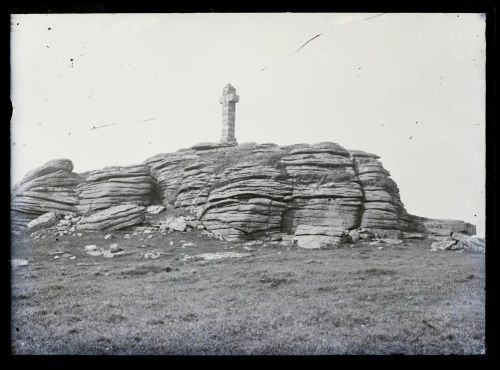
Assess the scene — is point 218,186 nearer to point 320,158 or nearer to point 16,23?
point 320,158

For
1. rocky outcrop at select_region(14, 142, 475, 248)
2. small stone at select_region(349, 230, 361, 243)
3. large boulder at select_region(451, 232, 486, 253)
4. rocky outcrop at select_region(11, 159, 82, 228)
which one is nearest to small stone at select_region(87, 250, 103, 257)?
rocky outcrop at select_region(14, 142, 475, 248)

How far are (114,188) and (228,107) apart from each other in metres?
9.17

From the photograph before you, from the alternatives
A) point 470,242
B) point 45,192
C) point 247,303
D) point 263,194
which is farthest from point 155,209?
point 470,242

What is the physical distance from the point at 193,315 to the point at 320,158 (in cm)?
1053

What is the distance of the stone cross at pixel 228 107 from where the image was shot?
55.4 ft

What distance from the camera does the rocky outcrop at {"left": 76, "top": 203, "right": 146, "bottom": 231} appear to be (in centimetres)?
2058

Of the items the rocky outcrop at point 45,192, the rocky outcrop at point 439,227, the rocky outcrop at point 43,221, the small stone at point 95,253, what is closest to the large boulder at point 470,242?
the rocky outcrop at point 439,227

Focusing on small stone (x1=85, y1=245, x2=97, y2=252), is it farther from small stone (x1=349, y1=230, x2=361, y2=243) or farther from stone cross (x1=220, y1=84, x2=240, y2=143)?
Result: small stone (x1=349, y1=230, x2=361, y2=243)

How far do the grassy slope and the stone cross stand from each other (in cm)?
545

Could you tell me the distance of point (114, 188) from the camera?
2291 cm

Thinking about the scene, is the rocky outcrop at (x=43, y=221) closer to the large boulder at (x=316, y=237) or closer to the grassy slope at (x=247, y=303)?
the grassy slope at (x=247, y=303)

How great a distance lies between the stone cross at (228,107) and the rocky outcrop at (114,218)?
6.95 meters
